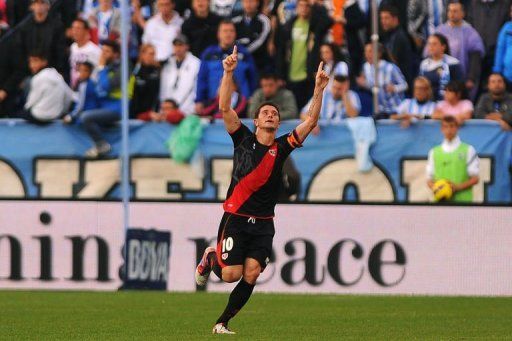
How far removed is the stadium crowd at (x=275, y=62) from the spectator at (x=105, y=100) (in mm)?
15

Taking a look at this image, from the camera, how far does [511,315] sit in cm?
Answer: 1426

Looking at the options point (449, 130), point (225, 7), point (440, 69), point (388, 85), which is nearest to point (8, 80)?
point (225, 7)

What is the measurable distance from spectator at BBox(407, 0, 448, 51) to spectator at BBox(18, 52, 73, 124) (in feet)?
17.6

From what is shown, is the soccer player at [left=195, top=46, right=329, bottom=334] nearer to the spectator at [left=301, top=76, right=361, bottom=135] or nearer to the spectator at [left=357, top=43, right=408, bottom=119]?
the spectator at [left=301, top=76, right=361, bottom=135]

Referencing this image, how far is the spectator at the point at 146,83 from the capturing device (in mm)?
20500

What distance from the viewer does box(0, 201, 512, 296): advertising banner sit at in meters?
17.8

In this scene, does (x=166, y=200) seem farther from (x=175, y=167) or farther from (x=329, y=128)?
(x=329, y=128)

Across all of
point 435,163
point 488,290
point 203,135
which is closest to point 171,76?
point 203,135

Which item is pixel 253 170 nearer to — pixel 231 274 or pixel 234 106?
pixel 231 274

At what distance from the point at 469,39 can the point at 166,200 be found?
5.15m

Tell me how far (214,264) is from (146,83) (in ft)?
28.2

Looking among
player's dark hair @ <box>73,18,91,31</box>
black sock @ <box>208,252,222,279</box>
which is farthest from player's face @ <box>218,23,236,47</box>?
black sock @ <box>208,252,222,279</box>

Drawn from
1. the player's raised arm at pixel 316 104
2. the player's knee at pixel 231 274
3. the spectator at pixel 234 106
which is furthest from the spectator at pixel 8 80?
the player's raised arm at pixel 316 104

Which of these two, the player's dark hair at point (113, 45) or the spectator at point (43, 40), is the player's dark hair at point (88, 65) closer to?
the player's dark hair at point (113, 45)
